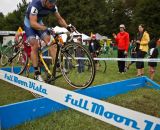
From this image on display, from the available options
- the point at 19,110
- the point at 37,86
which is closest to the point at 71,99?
the point at 37,86

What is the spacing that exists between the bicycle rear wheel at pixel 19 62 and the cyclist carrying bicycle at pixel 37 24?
5.42ft

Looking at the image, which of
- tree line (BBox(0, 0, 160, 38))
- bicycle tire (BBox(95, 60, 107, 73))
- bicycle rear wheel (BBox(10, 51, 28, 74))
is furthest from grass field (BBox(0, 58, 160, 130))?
tree line (BBox(0, 0, 160, 38))

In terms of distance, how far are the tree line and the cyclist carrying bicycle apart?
181 ft

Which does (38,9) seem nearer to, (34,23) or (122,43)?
(34,23)

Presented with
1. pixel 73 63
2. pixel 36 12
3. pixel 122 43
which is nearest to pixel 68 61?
pixel 73 63

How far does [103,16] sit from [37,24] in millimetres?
67041

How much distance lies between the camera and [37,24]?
554cm

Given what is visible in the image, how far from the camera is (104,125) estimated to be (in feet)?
15.8

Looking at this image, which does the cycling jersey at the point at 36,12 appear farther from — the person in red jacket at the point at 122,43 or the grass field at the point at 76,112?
the person in red jacket at the point at 122,43

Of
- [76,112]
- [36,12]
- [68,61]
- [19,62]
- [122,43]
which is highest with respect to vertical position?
[36,12]

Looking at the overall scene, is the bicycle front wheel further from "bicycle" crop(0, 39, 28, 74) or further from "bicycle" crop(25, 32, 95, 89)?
"bicycle" crop(0, 39, 28, 74)

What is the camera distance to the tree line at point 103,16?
6350 centimetres

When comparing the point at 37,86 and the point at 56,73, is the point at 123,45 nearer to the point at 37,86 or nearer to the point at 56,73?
the point at 56,73

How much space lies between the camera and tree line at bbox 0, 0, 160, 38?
63.5 meters
